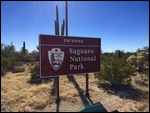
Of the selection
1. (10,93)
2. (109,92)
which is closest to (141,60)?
(109,92)

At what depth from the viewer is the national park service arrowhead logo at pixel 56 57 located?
8.51 m

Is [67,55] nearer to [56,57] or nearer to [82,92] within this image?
[56,57]

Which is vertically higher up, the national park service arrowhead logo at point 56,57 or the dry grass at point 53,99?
the national park service arrowhead logo at point 56,57

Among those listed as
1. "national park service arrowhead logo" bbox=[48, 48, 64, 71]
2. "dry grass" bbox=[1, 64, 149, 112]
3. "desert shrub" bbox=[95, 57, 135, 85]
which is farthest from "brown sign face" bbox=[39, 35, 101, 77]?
"desert shrub" bbox=[95, 57, 135, 85]

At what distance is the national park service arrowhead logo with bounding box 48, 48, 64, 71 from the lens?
851 cm

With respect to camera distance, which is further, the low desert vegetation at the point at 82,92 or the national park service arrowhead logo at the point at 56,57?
the national park service arrowhead logo at the point at 56,57

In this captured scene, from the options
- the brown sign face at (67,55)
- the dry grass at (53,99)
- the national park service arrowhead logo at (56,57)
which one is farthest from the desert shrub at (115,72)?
the national park service arrowhead logo at (56,57)

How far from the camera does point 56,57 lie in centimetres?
868

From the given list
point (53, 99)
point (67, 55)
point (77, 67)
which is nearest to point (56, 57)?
point (67, 55)

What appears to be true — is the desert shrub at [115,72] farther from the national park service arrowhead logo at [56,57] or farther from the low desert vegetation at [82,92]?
the national park service arrowhead logo at [56,57]

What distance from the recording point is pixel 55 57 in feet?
28.3

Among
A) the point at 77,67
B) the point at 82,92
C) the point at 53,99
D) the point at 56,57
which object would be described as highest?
the point at 56,57

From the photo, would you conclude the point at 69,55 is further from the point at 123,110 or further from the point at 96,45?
the point at 123,110

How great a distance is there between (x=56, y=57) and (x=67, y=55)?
0.55 m
